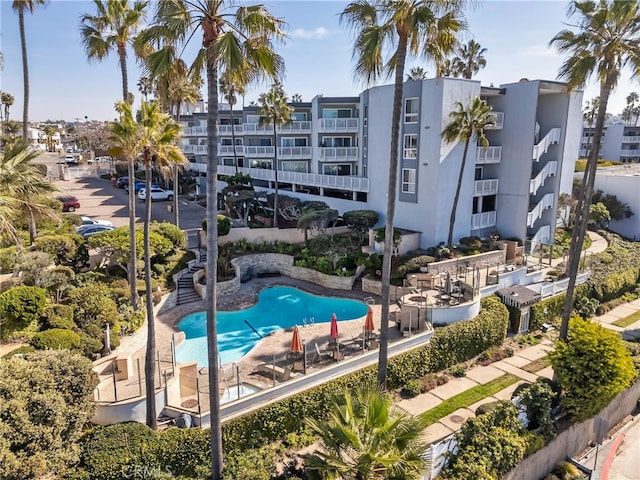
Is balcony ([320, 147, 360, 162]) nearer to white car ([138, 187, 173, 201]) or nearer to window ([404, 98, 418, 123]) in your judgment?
window ([404, 98, 418, 123])

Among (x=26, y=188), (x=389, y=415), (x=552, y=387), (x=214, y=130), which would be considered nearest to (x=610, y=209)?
(x=552, y=387)

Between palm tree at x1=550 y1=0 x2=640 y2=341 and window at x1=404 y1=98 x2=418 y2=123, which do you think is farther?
window at x1=404 y1=98 x2=418 y2=123

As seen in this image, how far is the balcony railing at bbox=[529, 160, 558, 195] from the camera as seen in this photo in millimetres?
31109

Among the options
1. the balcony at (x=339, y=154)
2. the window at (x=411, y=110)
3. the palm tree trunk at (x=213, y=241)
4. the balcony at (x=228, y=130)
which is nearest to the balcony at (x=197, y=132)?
the balcony at (x=228, y=130)

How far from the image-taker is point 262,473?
1077 centimetres

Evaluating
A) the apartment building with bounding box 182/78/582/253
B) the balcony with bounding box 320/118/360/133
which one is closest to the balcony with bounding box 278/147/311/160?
the balcony with bounding box 320/118/360/133

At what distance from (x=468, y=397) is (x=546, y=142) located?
75.6 ft

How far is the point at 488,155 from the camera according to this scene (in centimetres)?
3095

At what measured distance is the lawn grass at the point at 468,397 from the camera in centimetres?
1577

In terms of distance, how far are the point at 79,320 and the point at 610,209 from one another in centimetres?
4601

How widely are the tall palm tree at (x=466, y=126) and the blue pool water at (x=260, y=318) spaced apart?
9.60 m

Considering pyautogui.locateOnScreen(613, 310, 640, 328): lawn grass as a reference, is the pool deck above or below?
above

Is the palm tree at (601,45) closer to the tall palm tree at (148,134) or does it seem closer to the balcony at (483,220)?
the balcony at (483,220)

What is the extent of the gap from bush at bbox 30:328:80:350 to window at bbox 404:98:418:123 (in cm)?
2459
